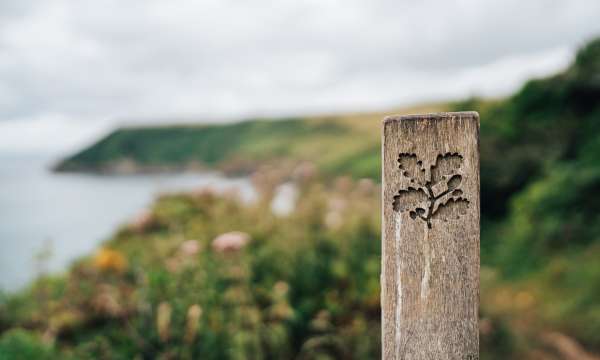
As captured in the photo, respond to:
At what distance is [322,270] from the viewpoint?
3.94 m

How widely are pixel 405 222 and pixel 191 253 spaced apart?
2832mm

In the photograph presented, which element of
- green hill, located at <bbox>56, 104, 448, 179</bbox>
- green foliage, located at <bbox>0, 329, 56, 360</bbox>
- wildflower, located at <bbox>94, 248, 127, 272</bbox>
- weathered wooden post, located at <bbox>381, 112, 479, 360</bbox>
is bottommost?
green foliage, located at <bbox>0, 329, 56, 360</bbox>

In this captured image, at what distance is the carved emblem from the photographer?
1.38 metres

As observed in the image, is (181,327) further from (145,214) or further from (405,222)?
(145,214)

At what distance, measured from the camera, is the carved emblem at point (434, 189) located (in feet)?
4.54

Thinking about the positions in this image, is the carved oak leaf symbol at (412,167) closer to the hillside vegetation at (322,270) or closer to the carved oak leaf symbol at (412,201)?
the carved oak leaf symbol at (412,201)

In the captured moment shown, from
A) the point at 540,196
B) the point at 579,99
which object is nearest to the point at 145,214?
the point at 540,196

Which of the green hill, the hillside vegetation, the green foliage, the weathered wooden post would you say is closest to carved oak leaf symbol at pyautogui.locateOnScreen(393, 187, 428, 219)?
the weathered wooden post

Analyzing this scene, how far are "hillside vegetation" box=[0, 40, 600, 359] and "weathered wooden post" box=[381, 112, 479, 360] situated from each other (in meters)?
1.88

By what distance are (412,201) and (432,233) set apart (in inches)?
4.6

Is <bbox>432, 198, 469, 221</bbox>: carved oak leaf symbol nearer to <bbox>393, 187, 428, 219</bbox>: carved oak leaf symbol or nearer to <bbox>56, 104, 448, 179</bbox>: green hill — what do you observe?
<bbox>393, 187, 428, 219</bbox>: carved oak leaf symbol

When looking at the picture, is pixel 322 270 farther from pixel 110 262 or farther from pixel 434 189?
pixel 434 189

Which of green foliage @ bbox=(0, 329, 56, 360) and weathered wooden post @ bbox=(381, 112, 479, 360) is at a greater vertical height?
weathered wooden post @ bbox=(381, 112, 479, 360)

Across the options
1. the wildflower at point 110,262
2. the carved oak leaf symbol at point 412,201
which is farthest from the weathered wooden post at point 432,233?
the wildflower at point 110,262
